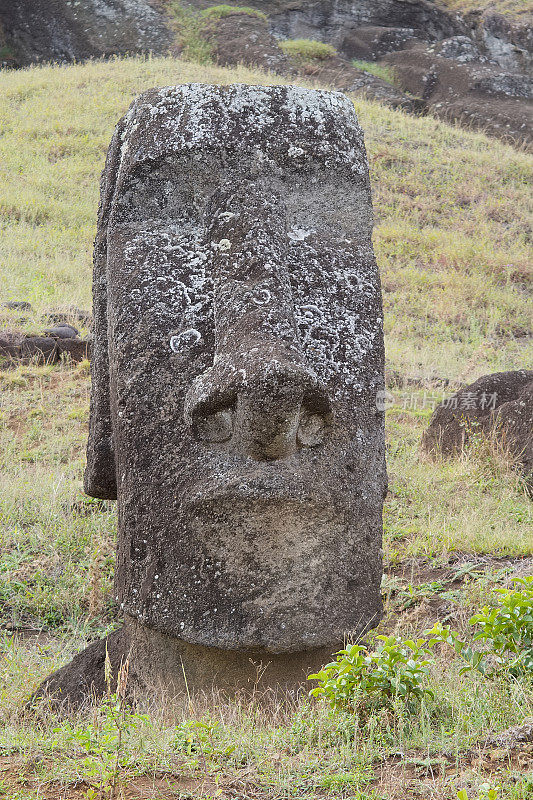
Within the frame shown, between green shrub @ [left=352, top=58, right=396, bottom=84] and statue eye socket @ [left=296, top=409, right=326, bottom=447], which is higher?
green shrub @ [left=352, top=58, right=396, bottom=84]

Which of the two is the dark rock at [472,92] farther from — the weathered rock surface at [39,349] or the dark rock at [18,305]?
the weathered rock surface at [39,349]

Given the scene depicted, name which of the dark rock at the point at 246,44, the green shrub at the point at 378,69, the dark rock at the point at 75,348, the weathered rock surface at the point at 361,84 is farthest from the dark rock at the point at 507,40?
the dark rock at the point at 75,348

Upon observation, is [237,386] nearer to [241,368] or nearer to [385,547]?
[241,368]

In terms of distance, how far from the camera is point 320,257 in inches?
121

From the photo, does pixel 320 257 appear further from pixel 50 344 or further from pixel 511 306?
pixel 511 306

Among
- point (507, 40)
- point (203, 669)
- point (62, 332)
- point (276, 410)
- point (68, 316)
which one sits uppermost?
point (507, 40)

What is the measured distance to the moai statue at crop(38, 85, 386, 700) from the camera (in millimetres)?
2674

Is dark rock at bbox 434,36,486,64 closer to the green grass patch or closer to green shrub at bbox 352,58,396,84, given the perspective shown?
green shrub at bbox 352,58,396,84

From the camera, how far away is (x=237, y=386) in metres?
2.60

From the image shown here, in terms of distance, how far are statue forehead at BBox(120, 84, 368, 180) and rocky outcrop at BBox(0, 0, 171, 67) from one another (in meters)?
20.6

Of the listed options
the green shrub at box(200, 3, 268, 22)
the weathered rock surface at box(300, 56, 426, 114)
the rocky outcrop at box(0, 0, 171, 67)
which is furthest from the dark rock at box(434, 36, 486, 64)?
the rocky outcrop at box(0, 0, 171, 67)

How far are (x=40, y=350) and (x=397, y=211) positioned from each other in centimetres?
861

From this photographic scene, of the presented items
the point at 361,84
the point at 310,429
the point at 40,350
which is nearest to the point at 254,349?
the point at 310,429

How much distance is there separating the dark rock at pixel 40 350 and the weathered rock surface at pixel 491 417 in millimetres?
3444
